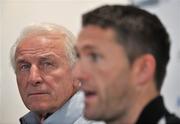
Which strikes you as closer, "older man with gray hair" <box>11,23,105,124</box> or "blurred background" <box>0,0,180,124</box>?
"older man with gray hair" <box>11,23,105,124</box>

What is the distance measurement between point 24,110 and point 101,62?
1.08 m

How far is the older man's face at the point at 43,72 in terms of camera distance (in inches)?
56.8

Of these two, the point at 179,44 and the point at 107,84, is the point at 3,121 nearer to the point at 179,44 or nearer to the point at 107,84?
the point at 179,44

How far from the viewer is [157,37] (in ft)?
2.96

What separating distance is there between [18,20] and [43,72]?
457mm

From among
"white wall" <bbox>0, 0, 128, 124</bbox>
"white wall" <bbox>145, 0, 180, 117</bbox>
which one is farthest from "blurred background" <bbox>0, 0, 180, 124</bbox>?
"white wall" <bbox>145, 0, 180, 117</bbox>

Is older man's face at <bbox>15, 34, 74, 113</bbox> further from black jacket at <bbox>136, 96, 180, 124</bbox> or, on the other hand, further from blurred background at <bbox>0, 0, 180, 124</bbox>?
black jacket at <bbox>136, 96, 180, 124</bbox>

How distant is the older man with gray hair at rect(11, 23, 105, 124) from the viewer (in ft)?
4.74

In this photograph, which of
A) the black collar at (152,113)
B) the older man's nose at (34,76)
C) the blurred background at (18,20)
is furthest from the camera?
the blurred background at (18,20)

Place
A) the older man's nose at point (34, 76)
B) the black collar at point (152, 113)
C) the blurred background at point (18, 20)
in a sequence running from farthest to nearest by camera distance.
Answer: the blurred background at point (18, 20) < the older man's nose at point (34, 76) < the black collar at point (152, 113)

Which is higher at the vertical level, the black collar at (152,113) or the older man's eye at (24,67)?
the black collar at (152,113)

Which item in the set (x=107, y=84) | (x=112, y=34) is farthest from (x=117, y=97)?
(x=112, y=34)

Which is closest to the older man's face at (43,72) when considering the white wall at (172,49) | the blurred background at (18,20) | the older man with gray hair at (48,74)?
the older man with gray hair at (48,74)

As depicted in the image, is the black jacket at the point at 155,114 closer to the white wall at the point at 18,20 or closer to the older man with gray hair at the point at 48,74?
the older man with gray hair at the point at 48,74
